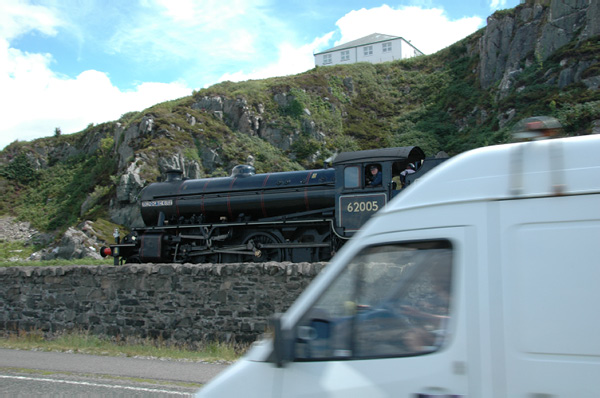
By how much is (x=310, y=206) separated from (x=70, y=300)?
21.5 feet

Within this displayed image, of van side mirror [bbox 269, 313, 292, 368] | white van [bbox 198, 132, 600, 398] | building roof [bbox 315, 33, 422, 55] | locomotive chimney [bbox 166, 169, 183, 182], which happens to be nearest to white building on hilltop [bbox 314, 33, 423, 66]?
building roof [bbox 315, 33, 422, 55]

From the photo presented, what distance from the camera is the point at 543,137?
3000mm

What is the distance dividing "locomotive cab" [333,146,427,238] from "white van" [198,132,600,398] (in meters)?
9.40

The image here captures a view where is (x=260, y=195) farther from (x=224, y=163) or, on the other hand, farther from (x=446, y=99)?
(x=446, y=99)

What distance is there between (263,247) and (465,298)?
1193cm

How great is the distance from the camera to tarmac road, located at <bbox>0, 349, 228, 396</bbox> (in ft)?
22.1

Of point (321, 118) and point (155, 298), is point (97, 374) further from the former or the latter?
point (321, 118)

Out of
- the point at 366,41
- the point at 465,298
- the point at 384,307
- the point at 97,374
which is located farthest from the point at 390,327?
the point at 366,41

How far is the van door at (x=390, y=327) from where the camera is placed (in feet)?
8.72

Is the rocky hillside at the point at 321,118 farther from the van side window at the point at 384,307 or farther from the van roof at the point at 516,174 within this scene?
the van side window at the point at 384,307

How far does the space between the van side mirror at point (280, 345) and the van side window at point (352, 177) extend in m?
9.87

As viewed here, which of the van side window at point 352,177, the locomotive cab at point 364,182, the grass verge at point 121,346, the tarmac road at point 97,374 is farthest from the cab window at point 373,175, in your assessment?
the tarmac road at point 97,374

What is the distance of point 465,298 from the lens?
267 cm

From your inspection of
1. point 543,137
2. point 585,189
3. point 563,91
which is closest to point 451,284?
point 585,189
